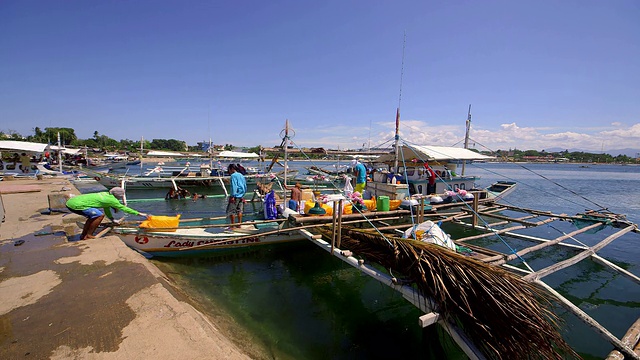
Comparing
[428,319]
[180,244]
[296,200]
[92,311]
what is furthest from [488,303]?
[180,244]

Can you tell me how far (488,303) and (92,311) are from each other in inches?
239

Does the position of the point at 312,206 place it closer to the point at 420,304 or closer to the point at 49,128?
the point at 420,304

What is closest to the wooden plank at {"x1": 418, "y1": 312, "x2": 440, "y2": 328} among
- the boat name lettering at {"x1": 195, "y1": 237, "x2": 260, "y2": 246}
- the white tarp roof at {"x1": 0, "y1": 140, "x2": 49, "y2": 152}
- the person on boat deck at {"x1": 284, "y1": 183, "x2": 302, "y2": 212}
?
the boat name lettering at {"x1": 195, "y1": 237, "x2": 260, "y2": 246}

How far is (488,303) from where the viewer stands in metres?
3.77

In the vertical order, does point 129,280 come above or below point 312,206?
below

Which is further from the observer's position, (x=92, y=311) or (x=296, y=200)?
(x=296, y=200)

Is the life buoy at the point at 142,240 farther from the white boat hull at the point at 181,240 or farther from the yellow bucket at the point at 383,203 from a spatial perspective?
the yellow bucket at the point at 383,203

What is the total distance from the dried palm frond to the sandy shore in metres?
3.19

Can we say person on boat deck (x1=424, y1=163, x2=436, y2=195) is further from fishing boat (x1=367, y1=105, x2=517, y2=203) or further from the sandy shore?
the sandy shore

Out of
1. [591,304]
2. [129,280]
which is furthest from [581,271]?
[129,280]

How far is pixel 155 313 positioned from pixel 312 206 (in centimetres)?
562

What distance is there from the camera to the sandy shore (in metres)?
3.39

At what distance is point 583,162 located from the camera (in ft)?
406

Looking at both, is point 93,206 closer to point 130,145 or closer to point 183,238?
point 183,238
